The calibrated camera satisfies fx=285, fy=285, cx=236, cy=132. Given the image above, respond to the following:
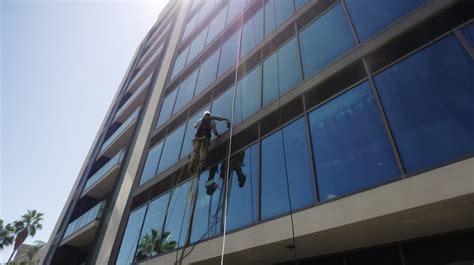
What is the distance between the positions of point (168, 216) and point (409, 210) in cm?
685

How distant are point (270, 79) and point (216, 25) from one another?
672 cm

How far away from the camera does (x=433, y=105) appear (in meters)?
4.17

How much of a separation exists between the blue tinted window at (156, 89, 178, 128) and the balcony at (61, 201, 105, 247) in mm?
5688

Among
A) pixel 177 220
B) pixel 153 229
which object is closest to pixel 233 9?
pixel 177 220

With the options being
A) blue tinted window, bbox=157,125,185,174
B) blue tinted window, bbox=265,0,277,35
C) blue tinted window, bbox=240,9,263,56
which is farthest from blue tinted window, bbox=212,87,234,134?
blue tinted window, bbox=265,0,277,35

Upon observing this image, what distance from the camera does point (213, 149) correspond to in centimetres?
835

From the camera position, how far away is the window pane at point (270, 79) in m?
7.41

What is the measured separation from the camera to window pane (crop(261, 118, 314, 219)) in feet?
17.3

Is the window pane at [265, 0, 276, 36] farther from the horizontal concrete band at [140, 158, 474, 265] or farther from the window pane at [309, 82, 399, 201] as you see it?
the horizontal concrete band at [140, 158, 474, 265]

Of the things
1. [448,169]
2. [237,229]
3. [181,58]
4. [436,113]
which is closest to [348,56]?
[436,113]

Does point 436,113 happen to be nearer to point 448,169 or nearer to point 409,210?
point 448,169

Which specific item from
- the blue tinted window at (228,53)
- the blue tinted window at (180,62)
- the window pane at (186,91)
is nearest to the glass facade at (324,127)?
the blue tinted window at (228,53)

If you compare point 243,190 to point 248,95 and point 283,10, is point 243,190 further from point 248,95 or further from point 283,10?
point 283,10

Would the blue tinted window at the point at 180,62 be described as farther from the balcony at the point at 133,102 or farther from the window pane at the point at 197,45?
the balcony at the point at 133,102
